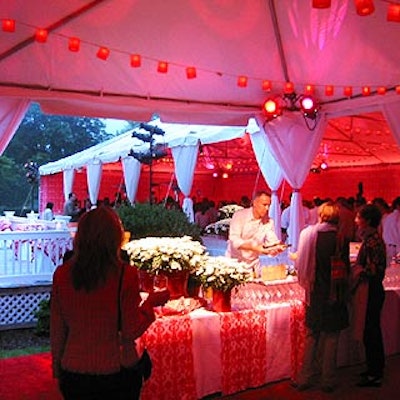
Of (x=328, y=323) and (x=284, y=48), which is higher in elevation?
(x=284, y=48)

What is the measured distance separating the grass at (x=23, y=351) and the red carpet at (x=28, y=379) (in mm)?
280

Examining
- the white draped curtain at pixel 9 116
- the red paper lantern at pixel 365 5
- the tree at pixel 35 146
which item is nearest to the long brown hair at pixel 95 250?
the red paper lantern at pixel 365 5

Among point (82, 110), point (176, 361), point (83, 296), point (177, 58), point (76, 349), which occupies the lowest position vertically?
point (176, 361)

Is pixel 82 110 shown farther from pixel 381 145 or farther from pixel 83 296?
pixel 381 145

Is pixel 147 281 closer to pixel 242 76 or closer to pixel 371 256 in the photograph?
pixel 371 256

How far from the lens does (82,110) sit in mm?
7426

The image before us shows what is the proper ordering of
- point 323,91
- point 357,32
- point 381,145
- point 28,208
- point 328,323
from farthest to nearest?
1. point 28,208
2. point 381,145
3. point 323,91
4. point 357,32
5. point 328,323

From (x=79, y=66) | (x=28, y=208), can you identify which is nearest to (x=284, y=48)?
(x=79, y=66)

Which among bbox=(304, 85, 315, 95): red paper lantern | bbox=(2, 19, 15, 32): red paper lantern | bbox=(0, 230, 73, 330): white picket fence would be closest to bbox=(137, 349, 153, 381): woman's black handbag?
bbox=(2, 19, 15, 32): red paper lantern

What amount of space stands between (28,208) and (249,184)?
16.9 meters

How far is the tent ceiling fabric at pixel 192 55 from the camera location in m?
6.01

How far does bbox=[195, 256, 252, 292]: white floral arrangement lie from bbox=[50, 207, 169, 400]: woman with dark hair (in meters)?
1.69

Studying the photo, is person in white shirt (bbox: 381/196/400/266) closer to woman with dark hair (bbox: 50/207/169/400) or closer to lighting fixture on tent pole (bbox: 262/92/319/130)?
lighting fixture on tent pole (bbox: 262/92/319/130)

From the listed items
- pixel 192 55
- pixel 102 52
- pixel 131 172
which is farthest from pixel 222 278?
pixel 131 172
